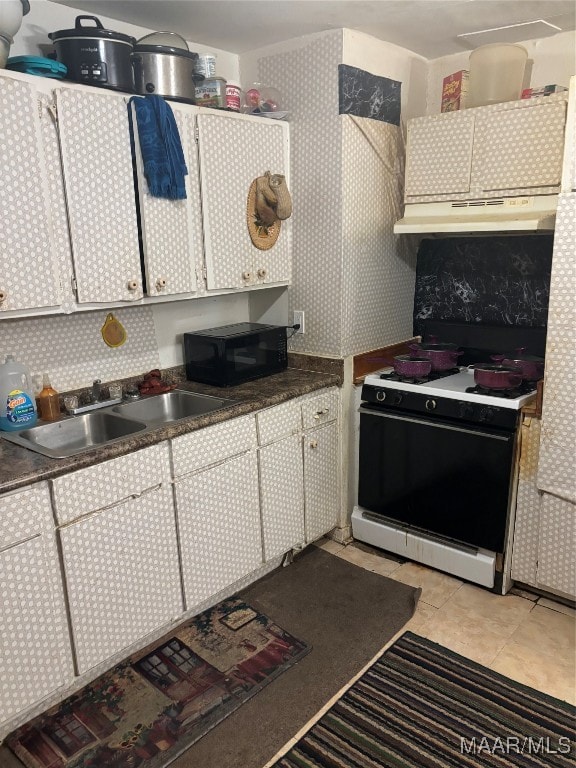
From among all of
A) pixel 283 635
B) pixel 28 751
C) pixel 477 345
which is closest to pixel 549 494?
pixel 477 345

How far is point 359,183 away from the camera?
8.88 ft

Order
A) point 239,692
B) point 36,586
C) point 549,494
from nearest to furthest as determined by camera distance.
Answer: point 36,586, point 239,692, point 549,494

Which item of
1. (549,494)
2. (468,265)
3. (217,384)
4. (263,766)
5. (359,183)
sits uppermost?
(359,183)

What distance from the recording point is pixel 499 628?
7.72 ft

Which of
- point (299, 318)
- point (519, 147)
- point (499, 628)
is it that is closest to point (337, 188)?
point (299, 318)

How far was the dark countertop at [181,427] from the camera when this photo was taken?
67.8 inches

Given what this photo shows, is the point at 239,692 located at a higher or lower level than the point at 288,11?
lower

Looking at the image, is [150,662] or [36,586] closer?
[36,586]

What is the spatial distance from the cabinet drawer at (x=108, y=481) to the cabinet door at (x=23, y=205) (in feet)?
1.95

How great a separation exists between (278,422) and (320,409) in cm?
30

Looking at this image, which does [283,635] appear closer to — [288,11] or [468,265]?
[468,265]

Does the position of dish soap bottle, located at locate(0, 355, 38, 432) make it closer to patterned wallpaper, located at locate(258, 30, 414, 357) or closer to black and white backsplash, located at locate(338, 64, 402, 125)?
patterned wallpaper, located at locate(258, 30, 414, 357)

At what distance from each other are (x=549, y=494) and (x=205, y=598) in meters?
1.48

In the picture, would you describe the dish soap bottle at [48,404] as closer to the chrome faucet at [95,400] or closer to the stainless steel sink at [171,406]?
the chrome faucet at [95,400]
